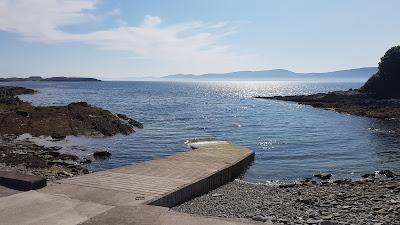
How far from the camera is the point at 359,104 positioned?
250 ft

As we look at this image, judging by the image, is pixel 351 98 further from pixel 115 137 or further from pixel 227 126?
pixel 115 137

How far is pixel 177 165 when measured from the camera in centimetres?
1811

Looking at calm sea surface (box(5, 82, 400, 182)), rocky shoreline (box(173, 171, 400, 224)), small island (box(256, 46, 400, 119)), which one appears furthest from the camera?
small island (box(256, 46, 400, 119))

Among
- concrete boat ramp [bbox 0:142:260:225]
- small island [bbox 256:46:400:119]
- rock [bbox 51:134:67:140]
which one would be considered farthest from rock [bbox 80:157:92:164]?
small island [bbox 256:46:400:119]

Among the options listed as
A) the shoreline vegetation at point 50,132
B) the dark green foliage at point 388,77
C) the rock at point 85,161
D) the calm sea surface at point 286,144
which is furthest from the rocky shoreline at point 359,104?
the rock at point 85,161

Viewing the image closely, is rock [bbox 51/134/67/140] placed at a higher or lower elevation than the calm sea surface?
higher

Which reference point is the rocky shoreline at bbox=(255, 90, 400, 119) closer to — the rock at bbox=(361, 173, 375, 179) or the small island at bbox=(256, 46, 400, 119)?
the small island at bbox=(256, 46, 400, 119)

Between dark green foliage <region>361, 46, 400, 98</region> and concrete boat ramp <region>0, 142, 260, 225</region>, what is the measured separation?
7146 centimetres

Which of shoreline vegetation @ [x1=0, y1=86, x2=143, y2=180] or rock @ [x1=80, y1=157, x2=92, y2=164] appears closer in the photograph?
shoreline vegetation @ [x1=0, y1=86, x2=143, y2=180]

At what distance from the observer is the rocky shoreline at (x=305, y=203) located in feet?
41.2

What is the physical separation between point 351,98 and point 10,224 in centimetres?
8541

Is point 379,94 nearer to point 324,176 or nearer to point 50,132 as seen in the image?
point 50,132

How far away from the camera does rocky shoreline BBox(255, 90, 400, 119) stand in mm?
61391

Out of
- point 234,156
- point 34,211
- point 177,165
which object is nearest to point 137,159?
point 234,156
